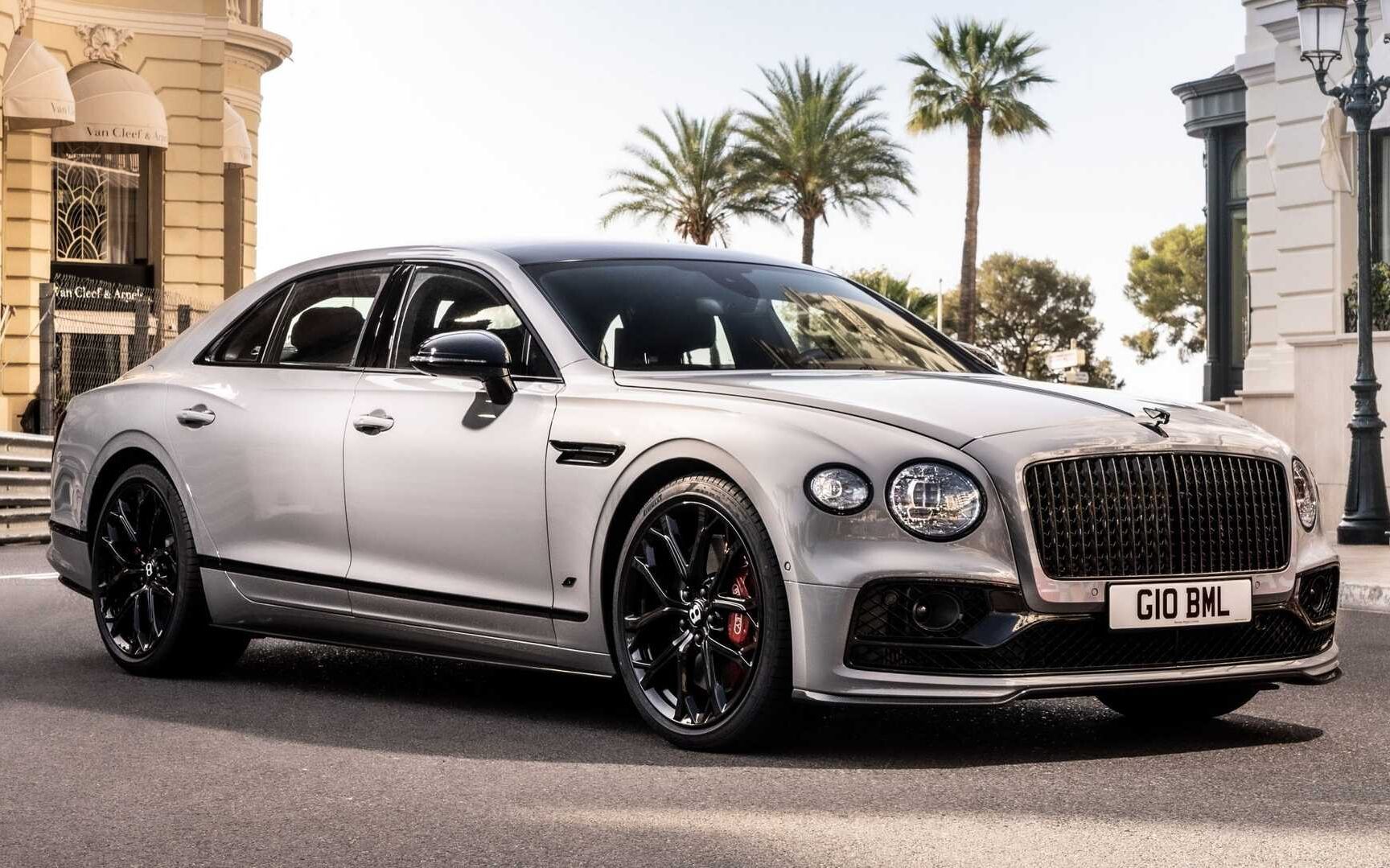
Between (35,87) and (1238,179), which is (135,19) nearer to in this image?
(35,87)

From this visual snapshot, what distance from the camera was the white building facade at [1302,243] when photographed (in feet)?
72.8

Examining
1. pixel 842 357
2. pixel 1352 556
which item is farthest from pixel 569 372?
pixel 1352 556

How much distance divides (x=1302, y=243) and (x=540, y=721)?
21.4 meters

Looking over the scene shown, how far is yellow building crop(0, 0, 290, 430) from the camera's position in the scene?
3105 cm

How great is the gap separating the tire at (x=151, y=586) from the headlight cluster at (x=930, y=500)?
10.7ft

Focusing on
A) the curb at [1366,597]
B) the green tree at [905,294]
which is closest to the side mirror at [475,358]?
the curb at [1366,597]

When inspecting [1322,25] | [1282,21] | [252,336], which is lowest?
[252,336]

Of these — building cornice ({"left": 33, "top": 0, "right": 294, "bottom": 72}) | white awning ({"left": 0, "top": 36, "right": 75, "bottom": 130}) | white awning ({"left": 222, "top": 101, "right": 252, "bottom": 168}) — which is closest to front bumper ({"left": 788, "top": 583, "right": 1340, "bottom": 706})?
white awning ({"left": 0, "top": 36, "right": 75, "bottom": 130})

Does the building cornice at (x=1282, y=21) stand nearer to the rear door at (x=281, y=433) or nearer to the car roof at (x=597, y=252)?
the car roof at (x=597, y=252)

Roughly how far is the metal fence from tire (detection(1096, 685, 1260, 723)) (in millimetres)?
23239

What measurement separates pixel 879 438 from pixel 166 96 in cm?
3323

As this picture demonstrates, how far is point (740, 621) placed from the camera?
19.9 feet

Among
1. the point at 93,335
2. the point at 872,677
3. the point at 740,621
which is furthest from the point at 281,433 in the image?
the point at 93,335

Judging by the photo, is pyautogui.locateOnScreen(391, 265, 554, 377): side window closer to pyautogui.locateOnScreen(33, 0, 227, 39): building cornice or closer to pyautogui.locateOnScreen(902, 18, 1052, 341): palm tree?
pyautogui.locateOnScreen(33, 0, 227, 39): building cornice
